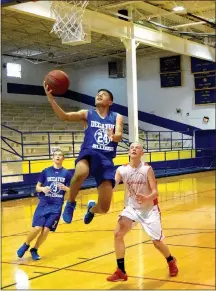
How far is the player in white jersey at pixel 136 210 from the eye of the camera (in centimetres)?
507

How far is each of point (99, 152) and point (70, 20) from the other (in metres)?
6.99

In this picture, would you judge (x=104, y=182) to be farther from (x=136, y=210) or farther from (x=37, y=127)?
(x=37, y=127)

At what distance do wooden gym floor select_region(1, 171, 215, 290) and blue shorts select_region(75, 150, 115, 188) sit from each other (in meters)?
1.17

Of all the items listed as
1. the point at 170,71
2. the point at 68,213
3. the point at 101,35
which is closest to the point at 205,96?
the point at 170,71

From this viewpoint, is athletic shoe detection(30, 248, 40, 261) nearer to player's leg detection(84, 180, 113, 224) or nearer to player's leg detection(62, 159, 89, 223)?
player's leg detection(62, 159, 89, 223)

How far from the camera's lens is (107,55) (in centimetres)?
2397

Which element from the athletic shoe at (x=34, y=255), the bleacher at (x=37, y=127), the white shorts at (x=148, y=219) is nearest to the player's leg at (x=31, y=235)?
the athletic shoe at (x=34, y=255)

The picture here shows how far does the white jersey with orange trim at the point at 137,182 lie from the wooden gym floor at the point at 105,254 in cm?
79

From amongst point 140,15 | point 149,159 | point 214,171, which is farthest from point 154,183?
point 214,171

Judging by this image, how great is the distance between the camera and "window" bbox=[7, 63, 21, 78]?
23.4m

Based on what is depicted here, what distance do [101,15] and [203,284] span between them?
34.7 feet

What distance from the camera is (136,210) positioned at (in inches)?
203

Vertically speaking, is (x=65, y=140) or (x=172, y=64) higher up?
(x=172, y=64)

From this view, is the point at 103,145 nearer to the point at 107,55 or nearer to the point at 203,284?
the point at 203,284
